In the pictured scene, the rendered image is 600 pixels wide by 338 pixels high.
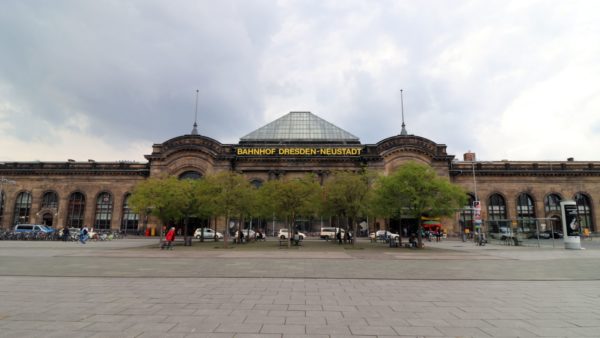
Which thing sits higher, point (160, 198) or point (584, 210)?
point (160, 198)

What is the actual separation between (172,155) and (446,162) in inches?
1777

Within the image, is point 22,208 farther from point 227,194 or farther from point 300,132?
point 300,132

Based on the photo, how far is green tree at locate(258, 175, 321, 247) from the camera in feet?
107

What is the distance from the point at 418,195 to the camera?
1248 inches

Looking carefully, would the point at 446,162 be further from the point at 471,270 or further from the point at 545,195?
the point at 471,270

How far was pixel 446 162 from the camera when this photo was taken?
52531 millimetres

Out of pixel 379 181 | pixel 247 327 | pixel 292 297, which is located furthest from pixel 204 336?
pixel 379 181

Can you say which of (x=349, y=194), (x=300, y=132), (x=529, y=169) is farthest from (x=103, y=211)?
(x=529, y=169)

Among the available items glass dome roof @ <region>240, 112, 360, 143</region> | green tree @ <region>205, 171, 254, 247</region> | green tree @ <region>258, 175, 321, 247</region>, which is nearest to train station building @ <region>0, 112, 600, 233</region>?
glass dome roof @ <region>240, 112, 360, 143</region>

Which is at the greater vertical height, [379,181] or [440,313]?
[379,181]

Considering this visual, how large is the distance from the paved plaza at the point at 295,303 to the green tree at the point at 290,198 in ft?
56.4

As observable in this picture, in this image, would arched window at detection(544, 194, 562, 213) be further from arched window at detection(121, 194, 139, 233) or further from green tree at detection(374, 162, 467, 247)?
arched window at detection(121, 194, 139, 233)

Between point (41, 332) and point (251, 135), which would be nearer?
point (41, 332)

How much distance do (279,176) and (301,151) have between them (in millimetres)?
5538
